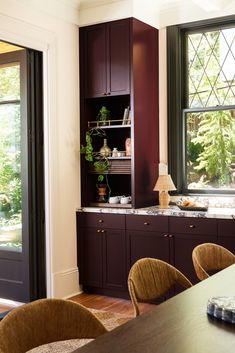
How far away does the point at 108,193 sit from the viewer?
17.4 ft

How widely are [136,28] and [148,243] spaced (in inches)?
84.7

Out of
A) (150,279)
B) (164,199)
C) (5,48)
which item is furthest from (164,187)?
(150,279)

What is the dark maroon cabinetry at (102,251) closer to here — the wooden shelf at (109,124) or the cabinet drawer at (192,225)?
the cabinet drawer at (192,225)

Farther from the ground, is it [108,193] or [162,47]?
[162,47]

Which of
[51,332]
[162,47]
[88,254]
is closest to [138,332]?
[51,332]

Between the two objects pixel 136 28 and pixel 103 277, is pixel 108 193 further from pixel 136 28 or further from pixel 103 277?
pixel 136 28

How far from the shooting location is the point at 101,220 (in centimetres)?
492

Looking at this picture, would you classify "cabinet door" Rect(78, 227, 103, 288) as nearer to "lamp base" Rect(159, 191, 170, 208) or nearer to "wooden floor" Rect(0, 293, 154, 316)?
"wooden floor" Rect(0, 293, 154, 316)

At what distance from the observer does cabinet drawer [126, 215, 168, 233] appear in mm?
4566

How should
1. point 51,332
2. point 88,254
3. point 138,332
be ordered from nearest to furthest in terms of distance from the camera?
point 138,332, point 51,332, point 88,254

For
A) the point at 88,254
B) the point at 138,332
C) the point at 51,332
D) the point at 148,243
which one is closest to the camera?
the point at 138,332

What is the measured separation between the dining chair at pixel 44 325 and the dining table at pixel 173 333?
198 mm

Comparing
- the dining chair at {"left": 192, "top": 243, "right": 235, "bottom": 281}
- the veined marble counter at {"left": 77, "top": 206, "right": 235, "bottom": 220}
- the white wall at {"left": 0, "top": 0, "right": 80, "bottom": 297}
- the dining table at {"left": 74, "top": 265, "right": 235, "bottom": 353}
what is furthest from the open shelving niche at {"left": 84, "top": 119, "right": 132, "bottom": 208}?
the dining table at {"left": 74, "top": 265, "right": 235, "bottom": 353}

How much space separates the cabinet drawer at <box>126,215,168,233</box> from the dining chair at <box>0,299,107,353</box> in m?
2.86
